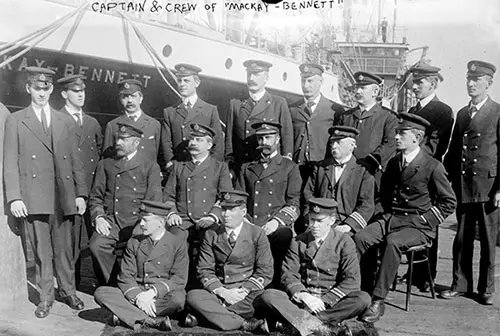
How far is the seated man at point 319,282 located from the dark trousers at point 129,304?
649 millimetres

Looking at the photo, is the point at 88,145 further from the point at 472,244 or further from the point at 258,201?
the point at 472,244

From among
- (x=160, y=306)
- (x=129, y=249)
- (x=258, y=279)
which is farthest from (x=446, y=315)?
(x=129, y=249)

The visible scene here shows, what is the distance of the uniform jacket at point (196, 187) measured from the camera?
5.15m

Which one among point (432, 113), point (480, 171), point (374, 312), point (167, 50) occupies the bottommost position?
point (374, 312)

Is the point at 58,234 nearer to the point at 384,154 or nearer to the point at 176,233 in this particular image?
the point at 176,233

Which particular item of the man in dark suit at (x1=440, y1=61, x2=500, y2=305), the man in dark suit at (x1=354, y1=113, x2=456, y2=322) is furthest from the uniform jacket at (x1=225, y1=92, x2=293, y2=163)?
the man in dark suit at (x1=440, y1=61, x2=500, y2=305)

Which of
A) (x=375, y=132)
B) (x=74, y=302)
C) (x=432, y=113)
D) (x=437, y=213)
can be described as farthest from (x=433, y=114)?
(x=74, y=302)

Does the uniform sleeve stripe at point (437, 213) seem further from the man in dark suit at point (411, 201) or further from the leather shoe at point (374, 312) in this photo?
the leather shoe at point (374, 312)

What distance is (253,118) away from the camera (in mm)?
→ 5746

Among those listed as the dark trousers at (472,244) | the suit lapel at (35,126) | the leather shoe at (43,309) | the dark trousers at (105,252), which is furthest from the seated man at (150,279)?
the dark trousers at (472,244)

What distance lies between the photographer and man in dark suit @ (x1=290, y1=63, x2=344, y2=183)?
5.67m

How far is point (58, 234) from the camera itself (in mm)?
4969

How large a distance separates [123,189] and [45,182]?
673 millimetres

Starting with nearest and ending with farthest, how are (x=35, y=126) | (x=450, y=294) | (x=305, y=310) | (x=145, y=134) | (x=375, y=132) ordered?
(x=305, y=310) < (x=35, y=126) < (x=450, y=294) < (x=375, y=132) < (x=145, y=134)
